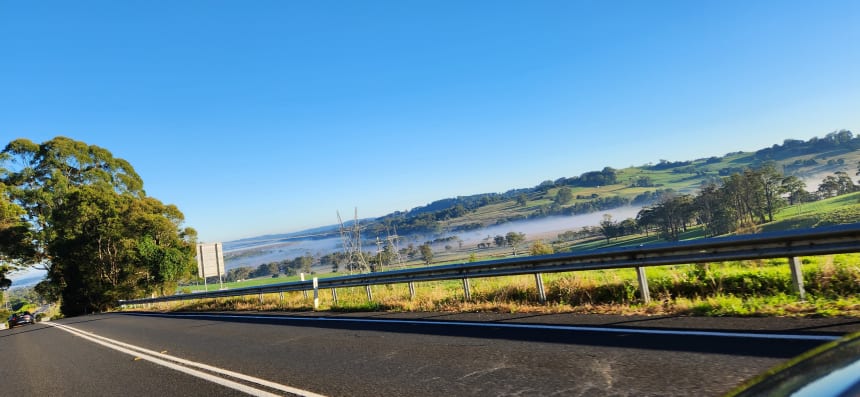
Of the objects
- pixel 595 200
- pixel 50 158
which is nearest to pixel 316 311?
pixel 50 158

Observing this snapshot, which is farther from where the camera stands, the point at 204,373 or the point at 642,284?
the point at 642,284

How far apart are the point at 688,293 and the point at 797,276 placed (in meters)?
1.67

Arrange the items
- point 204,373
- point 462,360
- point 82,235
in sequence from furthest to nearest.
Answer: point 82,235 → point 204,373 → point 462,360

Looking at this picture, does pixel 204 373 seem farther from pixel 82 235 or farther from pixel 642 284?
pixel 82 235

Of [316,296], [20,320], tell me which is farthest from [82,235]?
[316,296]

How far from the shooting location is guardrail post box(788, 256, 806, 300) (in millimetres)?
6109

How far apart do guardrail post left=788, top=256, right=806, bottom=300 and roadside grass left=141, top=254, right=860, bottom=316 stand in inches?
3.6

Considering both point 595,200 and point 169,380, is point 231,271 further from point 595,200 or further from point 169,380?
point 169,380

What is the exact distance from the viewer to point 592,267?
8.23 metres

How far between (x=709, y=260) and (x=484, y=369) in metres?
4.18

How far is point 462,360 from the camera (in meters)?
5.57

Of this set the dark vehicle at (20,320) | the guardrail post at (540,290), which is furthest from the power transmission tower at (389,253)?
the guardrail post at (540,290)

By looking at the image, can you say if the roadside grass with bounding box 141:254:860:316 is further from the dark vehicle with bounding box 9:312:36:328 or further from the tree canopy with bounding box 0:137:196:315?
the tree canopy with bounding box 0:137:196:315

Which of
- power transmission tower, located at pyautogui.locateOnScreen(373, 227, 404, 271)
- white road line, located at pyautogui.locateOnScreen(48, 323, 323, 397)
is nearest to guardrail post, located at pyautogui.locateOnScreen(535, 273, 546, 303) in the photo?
white road line, located at pyautogui.locateOnScreen(48, 323, 323, 397)
